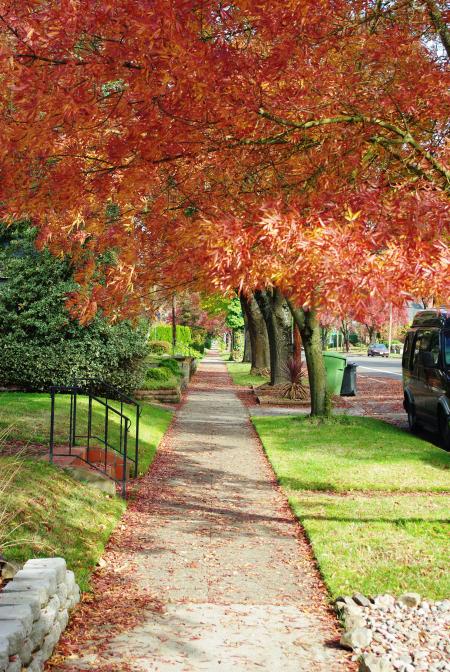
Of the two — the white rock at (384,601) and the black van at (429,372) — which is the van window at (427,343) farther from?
the white rock at (384,601)

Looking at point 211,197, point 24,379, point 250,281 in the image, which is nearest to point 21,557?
→ point 250,281

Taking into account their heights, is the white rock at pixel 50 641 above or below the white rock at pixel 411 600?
below

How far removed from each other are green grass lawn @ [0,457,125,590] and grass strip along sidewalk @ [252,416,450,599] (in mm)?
2136

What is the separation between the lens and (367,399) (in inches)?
1028

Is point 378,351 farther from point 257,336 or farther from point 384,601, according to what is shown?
point 384,601

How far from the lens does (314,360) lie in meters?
18.4

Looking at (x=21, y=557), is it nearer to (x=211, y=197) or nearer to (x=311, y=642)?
(x=311, y=642)

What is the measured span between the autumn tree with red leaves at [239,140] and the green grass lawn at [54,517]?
207 cm

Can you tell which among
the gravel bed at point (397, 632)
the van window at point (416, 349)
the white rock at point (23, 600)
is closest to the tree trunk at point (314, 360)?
the van window at point (416, 349)

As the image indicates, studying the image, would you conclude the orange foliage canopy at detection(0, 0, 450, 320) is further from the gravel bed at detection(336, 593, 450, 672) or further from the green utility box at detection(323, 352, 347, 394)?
the green utility box at detection(323, 352, 347, 394)

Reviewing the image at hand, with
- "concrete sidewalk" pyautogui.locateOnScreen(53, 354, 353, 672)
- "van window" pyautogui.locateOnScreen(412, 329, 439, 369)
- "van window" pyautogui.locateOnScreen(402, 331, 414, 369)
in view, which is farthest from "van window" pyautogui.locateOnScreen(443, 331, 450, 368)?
"concrete sidewalk" pyautogui.locateOnScreen(53, 354, 353, 672)

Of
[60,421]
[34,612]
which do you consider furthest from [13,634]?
[60,421]

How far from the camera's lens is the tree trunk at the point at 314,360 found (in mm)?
18125

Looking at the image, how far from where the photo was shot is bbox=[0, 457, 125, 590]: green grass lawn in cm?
686
